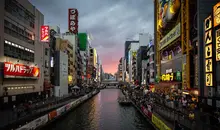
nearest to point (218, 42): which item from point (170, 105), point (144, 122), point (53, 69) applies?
point (170, 105)

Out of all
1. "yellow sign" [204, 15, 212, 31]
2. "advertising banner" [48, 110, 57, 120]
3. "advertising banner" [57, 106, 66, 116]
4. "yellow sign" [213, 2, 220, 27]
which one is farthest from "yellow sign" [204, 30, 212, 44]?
"advertising banner" [57, 106, 66, 116]

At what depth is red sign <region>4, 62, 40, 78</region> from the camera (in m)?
42.2

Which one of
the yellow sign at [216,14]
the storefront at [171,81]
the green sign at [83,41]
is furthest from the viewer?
the green sign at [83,41]

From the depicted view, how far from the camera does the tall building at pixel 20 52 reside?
42.6m

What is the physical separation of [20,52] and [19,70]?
4.50 m

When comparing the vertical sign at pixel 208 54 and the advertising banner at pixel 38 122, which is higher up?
the vertical sign at pixel 208 54

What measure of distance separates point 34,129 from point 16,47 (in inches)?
940

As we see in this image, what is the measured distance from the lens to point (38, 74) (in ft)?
190

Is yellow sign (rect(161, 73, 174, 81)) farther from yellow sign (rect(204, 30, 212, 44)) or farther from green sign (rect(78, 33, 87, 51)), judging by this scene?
green sign (rect(78, 33, 87, 51))

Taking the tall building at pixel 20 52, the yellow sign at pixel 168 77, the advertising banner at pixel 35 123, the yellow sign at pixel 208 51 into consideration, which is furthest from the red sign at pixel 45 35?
the yellow sign at pixel 208 51

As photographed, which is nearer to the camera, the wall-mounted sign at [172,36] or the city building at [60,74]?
the wall-mounted sign at [172,36]

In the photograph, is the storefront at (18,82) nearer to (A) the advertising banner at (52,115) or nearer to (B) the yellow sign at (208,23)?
(A) the advertising banner at (52,115)

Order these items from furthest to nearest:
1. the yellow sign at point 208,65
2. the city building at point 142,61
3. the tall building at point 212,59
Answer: the city building at point 142,61
the yellow sign at point 208,65
the tall building at point 212,59

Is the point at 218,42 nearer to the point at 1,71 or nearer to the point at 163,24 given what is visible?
the point at 1,71
